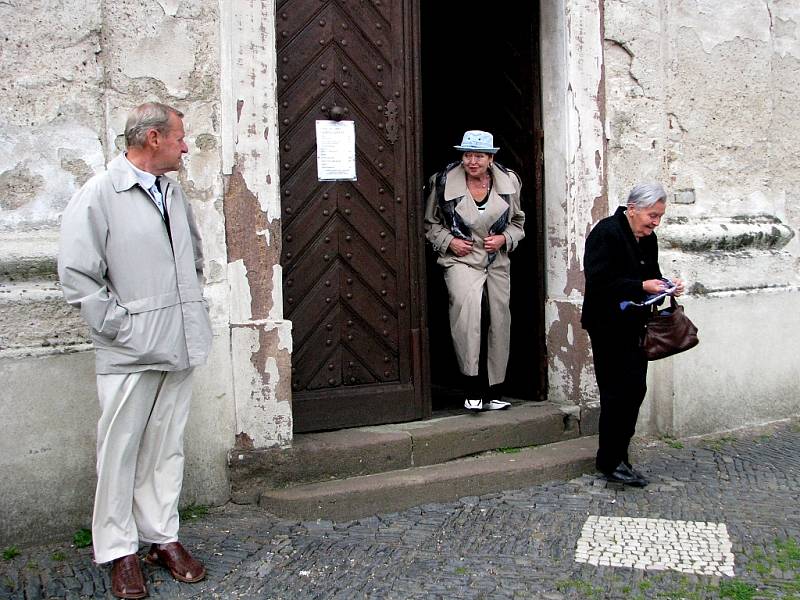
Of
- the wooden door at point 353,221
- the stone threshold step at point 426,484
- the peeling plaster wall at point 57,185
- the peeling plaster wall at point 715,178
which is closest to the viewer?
the peeling plaster wall at point 57,185

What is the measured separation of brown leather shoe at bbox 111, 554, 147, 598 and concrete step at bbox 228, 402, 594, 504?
1.10 m

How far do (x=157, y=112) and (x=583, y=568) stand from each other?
2564mm

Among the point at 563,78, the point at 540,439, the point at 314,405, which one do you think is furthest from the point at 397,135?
the point at 540,439

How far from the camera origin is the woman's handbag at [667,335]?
4891mm

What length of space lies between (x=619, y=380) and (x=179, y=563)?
2.47 m

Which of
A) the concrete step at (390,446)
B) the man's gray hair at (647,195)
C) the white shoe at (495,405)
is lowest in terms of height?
the concrete step at (390,446)

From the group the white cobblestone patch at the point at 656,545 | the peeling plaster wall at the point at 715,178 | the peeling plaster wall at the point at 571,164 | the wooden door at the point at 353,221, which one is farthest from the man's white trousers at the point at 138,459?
the peeling plaster wall at the point at 715,178

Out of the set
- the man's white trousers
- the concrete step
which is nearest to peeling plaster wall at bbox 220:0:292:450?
the concrete step

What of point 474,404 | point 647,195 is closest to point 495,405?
point 474,404

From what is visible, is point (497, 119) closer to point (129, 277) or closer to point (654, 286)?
point (654, 286)

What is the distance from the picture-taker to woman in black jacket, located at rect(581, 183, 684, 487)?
4902 millimetres

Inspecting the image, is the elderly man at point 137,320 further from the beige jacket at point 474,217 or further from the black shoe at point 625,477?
the black shoe at point 625,477

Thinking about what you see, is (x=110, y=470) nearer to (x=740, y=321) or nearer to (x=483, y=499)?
(x=483, y=499)

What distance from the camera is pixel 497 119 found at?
6.65 meters
